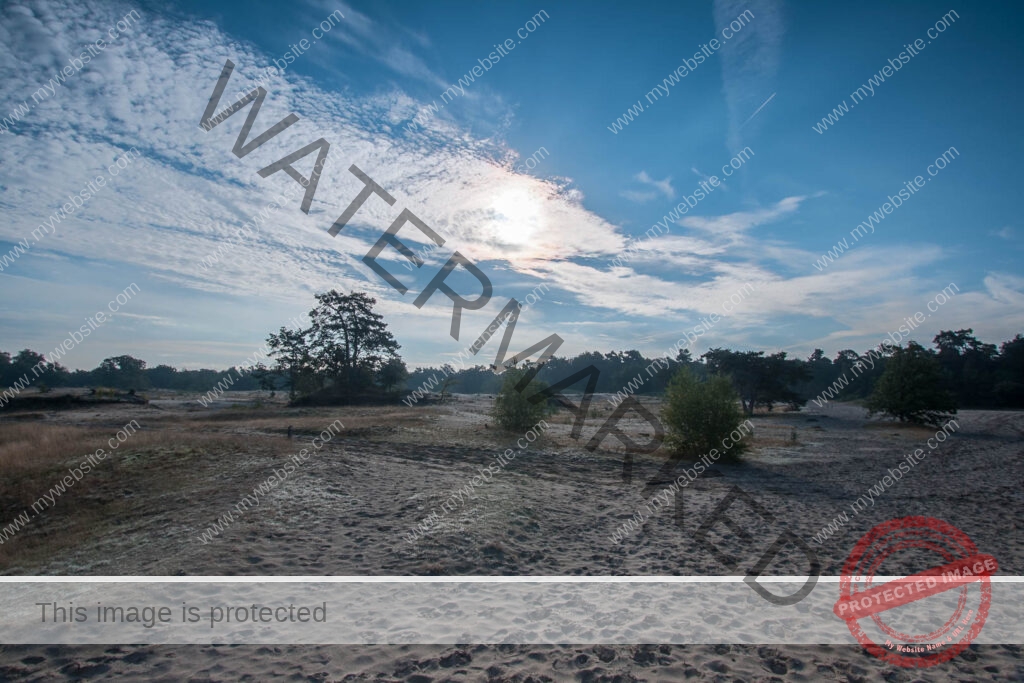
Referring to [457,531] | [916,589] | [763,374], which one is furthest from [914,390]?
[457,531]

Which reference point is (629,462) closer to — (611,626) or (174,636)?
(611,626)

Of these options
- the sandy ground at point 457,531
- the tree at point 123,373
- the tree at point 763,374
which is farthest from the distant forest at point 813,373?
the tree at point 123,373

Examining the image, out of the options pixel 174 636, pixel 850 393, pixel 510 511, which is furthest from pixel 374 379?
pixel 850 393

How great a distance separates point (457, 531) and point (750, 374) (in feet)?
153

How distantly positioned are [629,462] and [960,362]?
252 ft

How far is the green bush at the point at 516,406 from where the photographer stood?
2352cm

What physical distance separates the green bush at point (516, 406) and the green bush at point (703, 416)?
6.89 meters

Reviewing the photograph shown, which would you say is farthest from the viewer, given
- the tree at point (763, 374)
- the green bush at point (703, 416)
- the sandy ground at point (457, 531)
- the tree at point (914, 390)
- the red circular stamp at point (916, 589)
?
the tree at point (763, 374)

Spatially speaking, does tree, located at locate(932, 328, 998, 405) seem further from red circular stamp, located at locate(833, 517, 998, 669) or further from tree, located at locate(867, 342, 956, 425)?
red circular stamp, located at locate(833, 517, 998, 669)

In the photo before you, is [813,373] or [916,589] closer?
[916,589]

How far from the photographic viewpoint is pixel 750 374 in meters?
48.4

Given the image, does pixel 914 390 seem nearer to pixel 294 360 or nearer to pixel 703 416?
pixel 703 416

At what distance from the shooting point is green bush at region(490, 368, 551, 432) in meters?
23.5

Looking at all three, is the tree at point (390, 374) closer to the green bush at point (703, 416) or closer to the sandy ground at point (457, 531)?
the sandy ground at point (457, 531)
